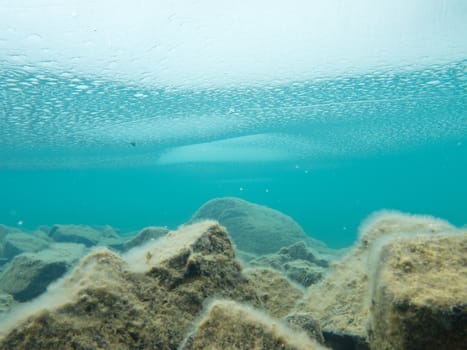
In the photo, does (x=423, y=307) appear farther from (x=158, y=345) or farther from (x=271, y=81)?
(x=271, y=81)

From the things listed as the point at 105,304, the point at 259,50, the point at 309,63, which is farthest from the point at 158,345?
the point at 309,63

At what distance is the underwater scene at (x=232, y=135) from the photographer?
2.20 m

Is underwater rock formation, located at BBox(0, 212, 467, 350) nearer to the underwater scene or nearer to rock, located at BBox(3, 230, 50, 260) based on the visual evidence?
the underwater scene

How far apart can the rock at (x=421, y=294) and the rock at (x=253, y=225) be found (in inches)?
524

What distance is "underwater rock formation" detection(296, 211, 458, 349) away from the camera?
3.15m

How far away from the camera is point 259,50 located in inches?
462

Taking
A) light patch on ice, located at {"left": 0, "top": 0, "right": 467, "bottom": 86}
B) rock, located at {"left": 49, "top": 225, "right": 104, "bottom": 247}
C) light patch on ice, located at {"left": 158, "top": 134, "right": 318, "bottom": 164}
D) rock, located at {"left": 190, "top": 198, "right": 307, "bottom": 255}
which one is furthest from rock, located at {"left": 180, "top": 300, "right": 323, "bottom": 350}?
light patch on ice, located at {"left": 158, "top": 134, "right": 318, "bottom": 164}

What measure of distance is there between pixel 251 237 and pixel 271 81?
24.7ft

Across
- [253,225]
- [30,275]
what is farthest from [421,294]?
[253,225]

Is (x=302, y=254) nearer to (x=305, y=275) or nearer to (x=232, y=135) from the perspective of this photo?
(x=305, y=275)

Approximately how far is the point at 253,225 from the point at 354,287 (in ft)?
43.6

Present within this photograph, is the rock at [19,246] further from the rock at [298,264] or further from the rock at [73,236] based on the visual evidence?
the rock at [298,264]

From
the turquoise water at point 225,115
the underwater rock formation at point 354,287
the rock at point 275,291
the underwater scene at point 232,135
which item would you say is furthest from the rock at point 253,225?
the underwater rock formation at point 354,287

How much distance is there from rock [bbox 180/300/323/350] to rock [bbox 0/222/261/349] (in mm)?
488
